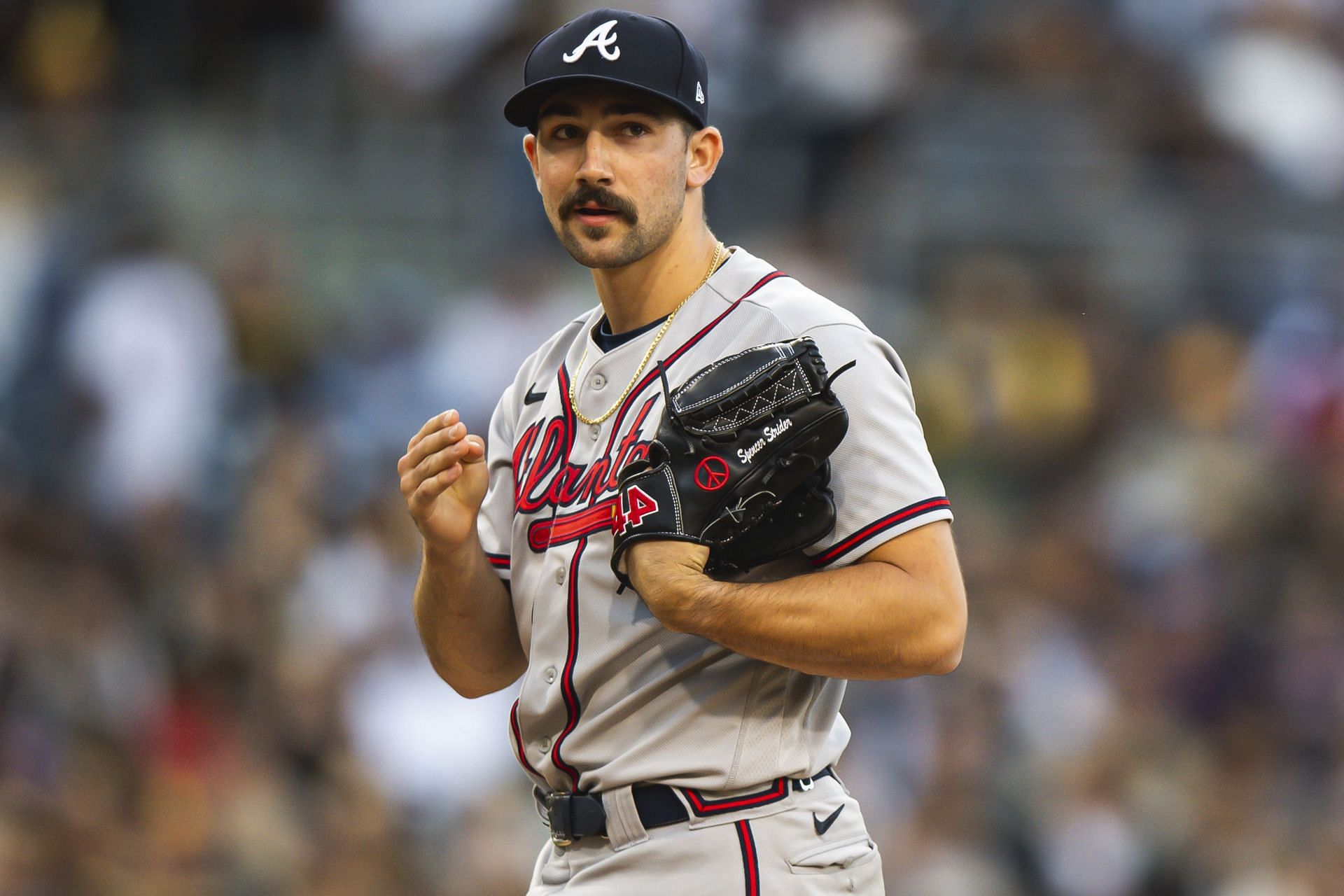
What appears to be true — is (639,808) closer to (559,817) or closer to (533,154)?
(559,817)

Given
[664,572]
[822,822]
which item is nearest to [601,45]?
[664,572]

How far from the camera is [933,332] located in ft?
27.5

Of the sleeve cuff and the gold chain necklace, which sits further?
the sleeve cuff

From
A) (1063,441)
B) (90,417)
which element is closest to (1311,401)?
(1063,441)

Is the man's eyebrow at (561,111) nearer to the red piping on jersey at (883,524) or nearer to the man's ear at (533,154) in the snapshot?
the man's ear at (533,154)

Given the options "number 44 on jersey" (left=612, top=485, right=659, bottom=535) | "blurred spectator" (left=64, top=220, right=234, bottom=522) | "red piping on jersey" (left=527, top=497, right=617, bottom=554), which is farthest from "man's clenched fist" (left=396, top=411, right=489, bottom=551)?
"blurred spectator" (left=64, top=220, right=234, bottom=522)

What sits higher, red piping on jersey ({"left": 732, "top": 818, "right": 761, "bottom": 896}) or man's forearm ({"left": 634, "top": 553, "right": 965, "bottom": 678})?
man's forearm ({"left": 634, "top": 553, "right": 965, "bottom": 678})

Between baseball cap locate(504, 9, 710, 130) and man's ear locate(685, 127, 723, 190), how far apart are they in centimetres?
4

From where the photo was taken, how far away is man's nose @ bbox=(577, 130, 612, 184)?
277cm

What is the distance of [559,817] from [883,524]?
2.29ft

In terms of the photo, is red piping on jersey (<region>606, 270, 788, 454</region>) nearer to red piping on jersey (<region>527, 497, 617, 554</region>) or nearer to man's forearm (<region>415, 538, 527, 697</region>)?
red piping on jersey (<region>527, 497, 617, 554</region>)

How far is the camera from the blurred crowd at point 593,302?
6.61m

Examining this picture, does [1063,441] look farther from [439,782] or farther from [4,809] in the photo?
[4,809]

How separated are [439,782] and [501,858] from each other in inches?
28.9
